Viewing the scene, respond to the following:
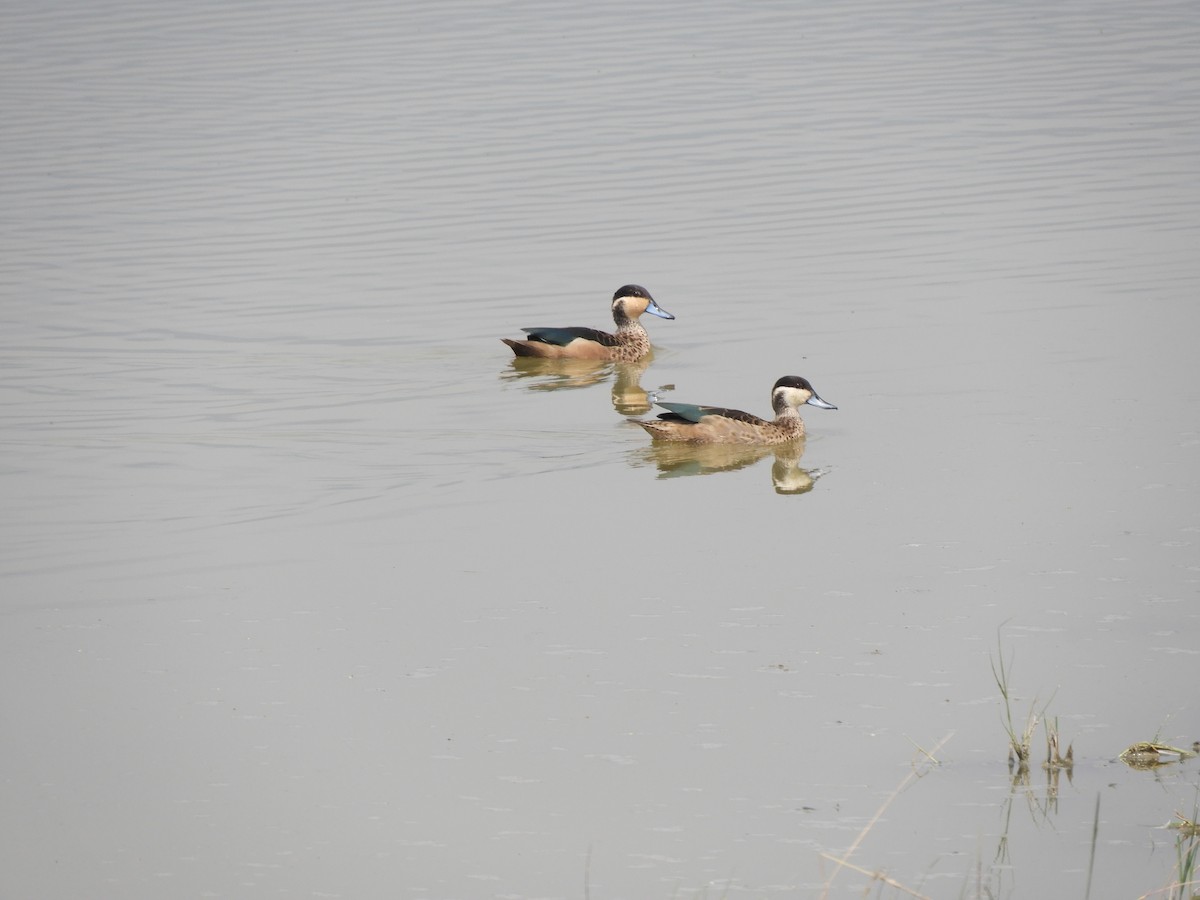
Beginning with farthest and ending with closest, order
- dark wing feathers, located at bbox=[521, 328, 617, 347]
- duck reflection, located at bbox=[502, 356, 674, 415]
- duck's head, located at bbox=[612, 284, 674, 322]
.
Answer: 1. duck's head, located at bbox=[612, 284, 674, 322]
2. dark wing feathers, located at bbox=[521, 328, 617, 347]
3. duck reflection, located at bbox=[502, 356, 674, 415]

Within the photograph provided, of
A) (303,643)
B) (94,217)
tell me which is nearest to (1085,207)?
(94,217)

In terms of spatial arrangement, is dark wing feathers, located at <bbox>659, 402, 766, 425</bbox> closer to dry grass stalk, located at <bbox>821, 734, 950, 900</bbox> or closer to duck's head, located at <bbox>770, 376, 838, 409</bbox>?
duck's head, located at <bbox>770, 376, 838, 409</bbox>

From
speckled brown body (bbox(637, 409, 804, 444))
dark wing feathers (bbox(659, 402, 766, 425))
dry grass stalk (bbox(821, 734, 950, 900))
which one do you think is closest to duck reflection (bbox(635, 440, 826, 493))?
speckled brown body (bbox(637, 409, 804, 444))

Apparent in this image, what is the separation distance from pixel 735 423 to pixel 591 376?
2973 millimetres

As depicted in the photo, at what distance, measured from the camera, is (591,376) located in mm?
13820

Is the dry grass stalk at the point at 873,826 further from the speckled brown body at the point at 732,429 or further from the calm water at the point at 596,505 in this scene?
the speckled brown body at the point at 732,429

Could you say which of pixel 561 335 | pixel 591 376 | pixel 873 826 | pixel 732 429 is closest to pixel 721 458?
pixel 732 429

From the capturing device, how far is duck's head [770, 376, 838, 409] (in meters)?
11.1

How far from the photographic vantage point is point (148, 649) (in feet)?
24.5

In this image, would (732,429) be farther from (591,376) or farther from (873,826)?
(873,826)

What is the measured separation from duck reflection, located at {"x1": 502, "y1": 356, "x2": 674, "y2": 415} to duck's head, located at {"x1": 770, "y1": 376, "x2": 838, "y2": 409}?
1.48m

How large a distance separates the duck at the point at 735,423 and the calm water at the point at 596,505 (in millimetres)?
203

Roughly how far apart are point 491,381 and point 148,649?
578cm

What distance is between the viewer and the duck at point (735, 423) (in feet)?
36.1
